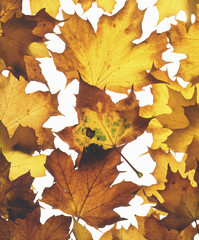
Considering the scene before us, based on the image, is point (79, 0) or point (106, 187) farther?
point (79, 0)

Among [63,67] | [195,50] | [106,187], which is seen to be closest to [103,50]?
[63,67]

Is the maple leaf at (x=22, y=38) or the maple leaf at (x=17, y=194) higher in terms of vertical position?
the maple leaf at (x=22, y=38)

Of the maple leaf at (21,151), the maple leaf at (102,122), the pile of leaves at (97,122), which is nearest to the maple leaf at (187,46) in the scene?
the pile of leaves at (97,122)

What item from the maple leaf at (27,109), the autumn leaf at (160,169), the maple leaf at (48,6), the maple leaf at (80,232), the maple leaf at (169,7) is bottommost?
the autumn leaf at (160,169)

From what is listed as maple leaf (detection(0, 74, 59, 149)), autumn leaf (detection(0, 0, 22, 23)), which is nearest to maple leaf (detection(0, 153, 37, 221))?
maple leaf (detection(0, 74, 59, 149))

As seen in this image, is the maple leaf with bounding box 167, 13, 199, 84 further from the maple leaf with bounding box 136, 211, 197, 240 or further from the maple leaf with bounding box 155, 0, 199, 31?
the maple leaf with bounding box 136, 211, 197, 240

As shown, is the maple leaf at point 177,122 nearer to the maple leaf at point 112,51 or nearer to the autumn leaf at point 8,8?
the maple leaf at point 112,51

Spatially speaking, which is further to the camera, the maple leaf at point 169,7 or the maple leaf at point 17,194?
the maple leaf at point 169,7

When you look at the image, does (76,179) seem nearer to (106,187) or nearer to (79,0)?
(106,187)
